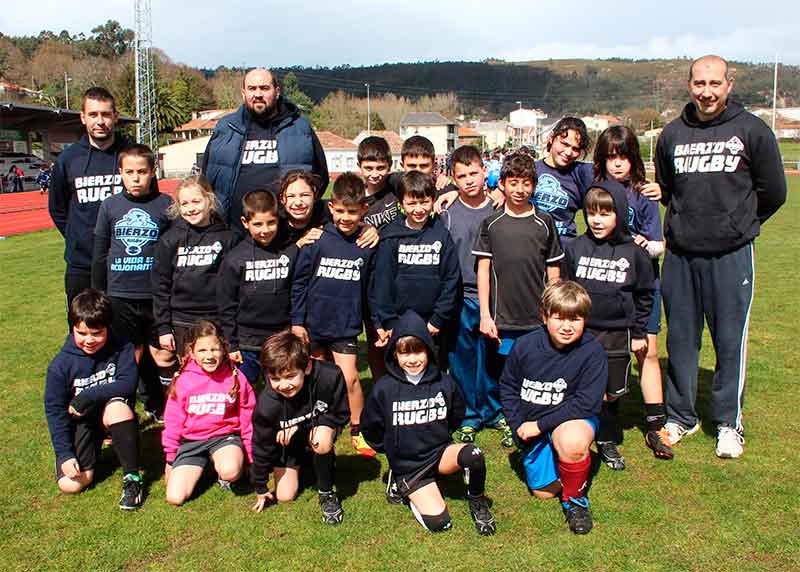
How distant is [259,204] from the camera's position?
4129 millimetres

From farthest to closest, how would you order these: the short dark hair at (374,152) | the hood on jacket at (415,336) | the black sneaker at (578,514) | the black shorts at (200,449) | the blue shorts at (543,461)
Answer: the short dark hair at (374,152)
the black shorts at (200,449)
the blue shorts at (543,461)
the hood on jacket at (415,336)
the black sneaker at (578,514)

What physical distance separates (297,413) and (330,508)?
0.53 m

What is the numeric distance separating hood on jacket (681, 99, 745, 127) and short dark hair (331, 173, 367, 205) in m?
2.04

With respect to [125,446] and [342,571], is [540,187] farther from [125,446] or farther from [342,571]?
[125,446]

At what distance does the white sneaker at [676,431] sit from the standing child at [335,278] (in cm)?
214

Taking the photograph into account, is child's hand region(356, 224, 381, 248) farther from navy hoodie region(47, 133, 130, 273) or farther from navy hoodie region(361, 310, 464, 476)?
navy hoodie region(47, 133, 130, 273)

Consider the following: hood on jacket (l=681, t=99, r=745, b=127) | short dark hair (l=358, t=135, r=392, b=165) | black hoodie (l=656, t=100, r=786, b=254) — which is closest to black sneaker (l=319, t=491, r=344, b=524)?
short dark hair (l=358, t=135, r=392, b=165)


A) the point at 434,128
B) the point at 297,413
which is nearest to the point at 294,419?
the point at 297,413

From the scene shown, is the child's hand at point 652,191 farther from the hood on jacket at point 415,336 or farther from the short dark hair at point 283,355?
the short dark hair at point 283,355

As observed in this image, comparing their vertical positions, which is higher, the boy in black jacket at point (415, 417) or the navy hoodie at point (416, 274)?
the navy hoodie at point (416, 274)

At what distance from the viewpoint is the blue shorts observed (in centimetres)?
379

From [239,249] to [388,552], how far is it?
1.99 meters

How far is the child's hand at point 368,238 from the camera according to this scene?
4.26 metres

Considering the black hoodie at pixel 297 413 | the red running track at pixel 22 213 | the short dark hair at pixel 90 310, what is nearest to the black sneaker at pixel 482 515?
the black hoodie at pixel 297 413
